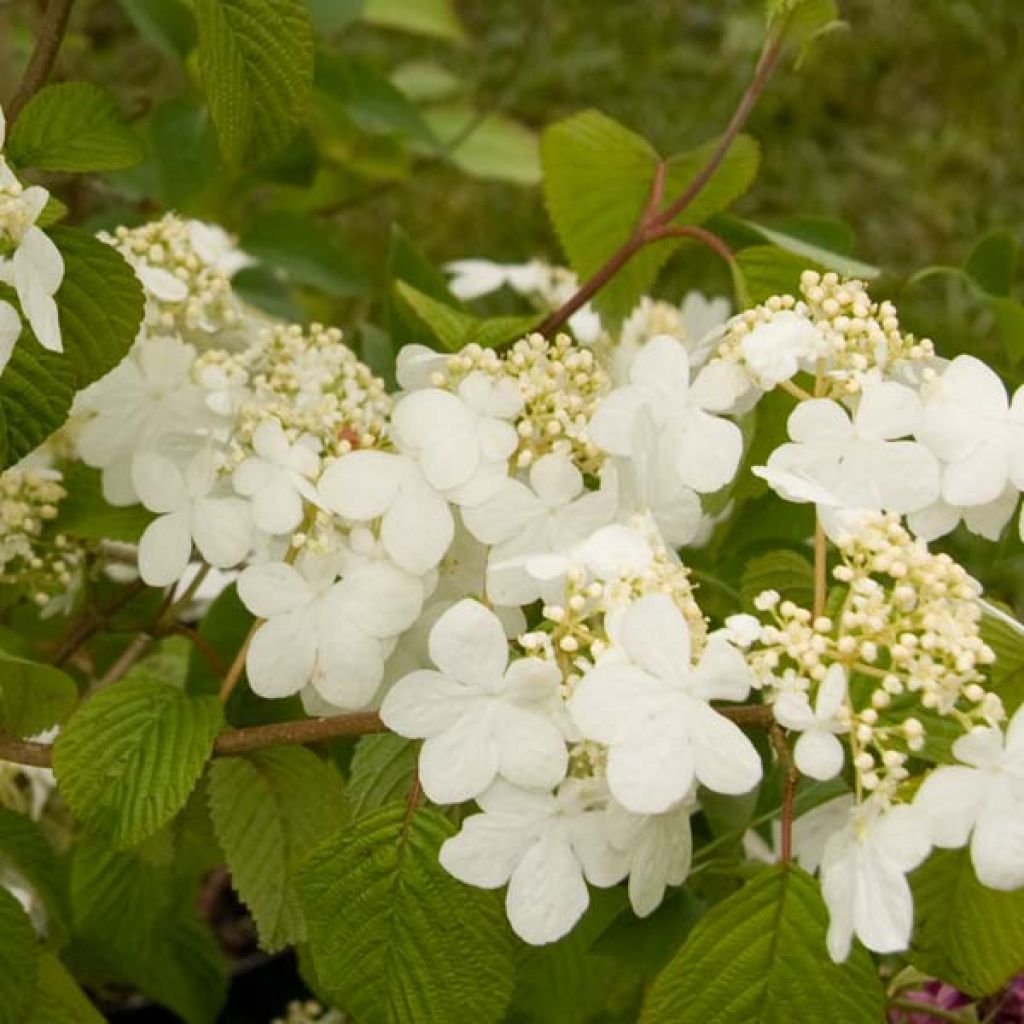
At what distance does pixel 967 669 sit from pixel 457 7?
2.15m

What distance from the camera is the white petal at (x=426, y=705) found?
1.71ft

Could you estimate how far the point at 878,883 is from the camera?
0.47 m

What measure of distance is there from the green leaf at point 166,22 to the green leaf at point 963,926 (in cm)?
83

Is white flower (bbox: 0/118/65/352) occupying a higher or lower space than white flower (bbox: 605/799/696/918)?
higher

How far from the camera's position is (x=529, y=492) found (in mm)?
571

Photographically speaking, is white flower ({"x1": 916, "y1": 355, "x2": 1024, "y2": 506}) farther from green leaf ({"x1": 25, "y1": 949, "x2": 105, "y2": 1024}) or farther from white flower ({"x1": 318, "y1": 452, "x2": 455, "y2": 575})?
green leaf ({"x1": 25, "y1": 949, "x2": 105, "y2": 1024})

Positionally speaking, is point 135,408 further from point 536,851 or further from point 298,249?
point 298,249

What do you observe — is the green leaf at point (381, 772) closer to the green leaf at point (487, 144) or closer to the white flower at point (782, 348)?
the white flower at point (782, 348)

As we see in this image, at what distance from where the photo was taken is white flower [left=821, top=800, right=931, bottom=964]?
46cm

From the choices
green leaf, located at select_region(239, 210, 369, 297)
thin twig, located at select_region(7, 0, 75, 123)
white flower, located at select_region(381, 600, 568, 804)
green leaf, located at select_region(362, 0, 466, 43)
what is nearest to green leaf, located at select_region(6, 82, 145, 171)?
thin twig, located at select_region(7, 0, 75, 123)

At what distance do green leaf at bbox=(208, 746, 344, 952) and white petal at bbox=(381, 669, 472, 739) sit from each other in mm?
117

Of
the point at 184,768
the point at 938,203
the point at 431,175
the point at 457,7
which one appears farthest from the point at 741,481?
the point at 457,7

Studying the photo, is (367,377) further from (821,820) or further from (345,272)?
(345,272)

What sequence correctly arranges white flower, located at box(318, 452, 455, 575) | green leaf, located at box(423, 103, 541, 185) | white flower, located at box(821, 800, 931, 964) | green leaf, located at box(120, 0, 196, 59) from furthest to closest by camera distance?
1. green leaf, located at box(423, 103, 541, 185)
2. green leaf, located at box(120, 0, 196, 59)
3. white flower, located at box(318, 452, 455, 575)
4. white flower, located at box(821, 800, 931, 964)
